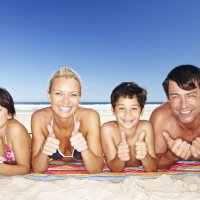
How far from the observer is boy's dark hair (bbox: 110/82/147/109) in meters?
4.00

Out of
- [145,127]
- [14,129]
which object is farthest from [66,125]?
[145,127]

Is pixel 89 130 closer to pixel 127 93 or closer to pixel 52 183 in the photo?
pixel 127 93

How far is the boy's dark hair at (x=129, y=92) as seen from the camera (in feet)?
13.1

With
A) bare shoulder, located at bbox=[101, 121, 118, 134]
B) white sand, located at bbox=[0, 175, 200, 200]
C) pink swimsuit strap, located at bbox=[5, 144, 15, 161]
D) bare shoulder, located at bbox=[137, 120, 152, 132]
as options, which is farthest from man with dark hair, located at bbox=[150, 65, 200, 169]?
pink swimsuit strap, located at bbox=[5, 144, 15, 161]

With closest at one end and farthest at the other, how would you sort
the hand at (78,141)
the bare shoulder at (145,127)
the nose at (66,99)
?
the hand at (78,141), the nose at (66,99), the bare shoulder at (145,127)

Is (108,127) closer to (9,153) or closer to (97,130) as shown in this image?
(97,130)

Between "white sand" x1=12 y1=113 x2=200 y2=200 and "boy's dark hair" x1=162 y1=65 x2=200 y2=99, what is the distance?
4.10 feet

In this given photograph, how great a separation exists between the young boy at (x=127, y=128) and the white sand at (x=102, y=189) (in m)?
0.50

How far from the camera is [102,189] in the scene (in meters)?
3.00

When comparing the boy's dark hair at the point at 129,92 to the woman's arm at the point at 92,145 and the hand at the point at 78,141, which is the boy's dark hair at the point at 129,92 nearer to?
the woman's arm at the point at 92,145

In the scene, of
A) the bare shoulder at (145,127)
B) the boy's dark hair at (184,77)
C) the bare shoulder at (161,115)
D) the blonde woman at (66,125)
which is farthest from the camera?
the bare shoulder at (161,115)

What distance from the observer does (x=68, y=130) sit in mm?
4316

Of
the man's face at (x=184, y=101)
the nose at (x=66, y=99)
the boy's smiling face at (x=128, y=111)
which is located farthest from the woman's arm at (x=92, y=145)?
the man's face at (x=184, y=101)

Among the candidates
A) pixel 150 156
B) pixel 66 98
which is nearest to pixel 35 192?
pixel 66 98
